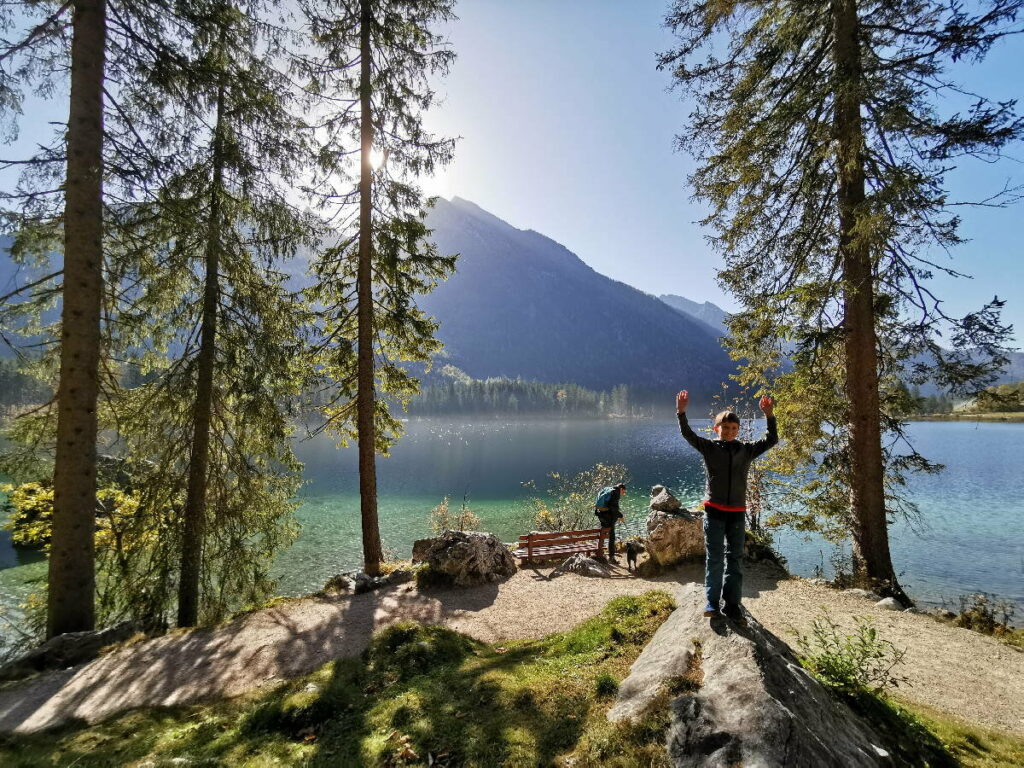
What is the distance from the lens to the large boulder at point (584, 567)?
11773 millimetres

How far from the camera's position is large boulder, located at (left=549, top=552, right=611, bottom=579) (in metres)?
11.8

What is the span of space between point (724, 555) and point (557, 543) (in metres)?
9.22

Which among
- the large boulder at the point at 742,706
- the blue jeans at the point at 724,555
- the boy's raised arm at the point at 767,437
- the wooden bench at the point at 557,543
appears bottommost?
the wooden bench at the point at 557,543

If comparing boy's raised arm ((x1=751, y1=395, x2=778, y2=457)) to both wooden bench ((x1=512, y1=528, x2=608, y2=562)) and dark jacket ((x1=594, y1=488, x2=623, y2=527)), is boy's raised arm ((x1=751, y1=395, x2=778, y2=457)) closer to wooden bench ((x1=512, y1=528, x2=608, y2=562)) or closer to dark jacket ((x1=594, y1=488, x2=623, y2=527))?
dark jacket ((x1=594, y1=488, x2=623, y2=527))

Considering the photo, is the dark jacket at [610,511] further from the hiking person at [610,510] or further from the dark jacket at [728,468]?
the dark jacket at [728,468]

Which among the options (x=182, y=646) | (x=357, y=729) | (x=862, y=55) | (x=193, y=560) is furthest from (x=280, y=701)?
(x=862, y=55)

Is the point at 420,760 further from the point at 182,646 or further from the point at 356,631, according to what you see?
the point at 182,646

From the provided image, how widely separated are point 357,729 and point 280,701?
1244 mm

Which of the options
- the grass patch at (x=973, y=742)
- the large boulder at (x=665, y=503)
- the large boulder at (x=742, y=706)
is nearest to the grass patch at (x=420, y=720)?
the large boulder at (x=742, y=706)

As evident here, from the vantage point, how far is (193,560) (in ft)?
32.7

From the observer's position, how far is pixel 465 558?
11.1 m

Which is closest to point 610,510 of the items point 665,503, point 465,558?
point 665,503

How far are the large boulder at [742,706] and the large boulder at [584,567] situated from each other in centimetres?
775

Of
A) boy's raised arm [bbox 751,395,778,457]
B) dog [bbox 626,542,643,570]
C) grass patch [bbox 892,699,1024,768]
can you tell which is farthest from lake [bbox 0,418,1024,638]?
boy's raised arm [bbox 751,395,778,457]
